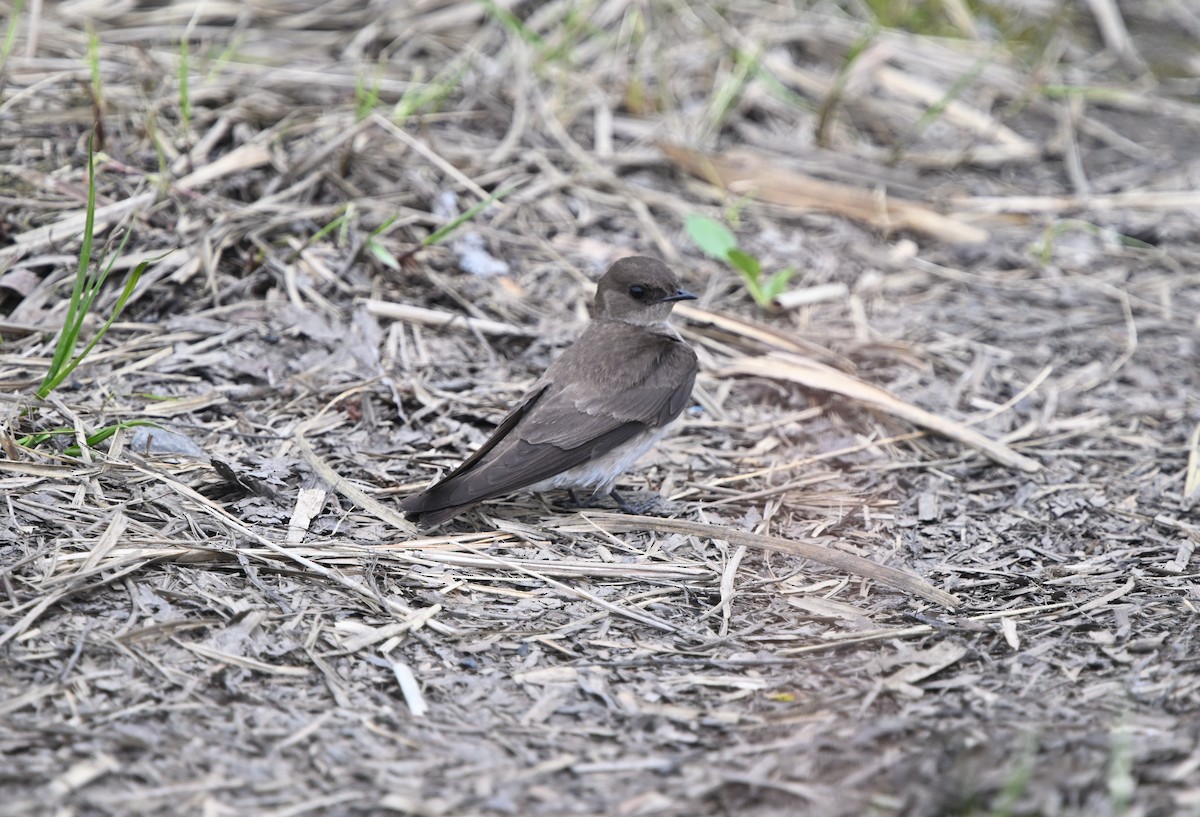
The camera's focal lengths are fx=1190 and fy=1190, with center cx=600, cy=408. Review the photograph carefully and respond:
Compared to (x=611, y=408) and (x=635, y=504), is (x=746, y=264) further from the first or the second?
(x=635, y=504)

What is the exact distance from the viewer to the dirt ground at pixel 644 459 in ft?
11.3

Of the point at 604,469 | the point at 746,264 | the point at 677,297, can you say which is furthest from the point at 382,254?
the point at 746,264

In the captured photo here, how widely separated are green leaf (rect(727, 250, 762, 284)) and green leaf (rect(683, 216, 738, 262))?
0.16 meters

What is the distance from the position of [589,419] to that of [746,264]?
1.78 meters

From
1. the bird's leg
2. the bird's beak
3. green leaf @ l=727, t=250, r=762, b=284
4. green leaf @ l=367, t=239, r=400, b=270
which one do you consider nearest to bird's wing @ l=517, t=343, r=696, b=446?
the bird's leg

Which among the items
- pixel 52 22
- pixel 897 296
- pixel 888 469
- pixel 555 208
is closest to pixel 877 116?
pixel 897 296

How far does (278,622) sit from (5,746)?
3.10ft

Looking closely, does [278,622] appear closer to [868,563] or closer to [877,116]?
[868,563]

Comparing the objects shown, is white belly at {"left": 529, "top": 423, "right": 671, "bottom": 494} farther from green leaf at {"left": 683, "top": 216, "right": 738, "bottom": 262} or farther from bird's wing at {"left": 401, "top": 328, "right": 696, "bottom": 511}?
green leaf at {"left": 683, "top": 216, "right": 738, "bottom": 262}

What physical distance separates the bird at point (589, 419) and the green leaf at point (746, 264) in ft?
2.32

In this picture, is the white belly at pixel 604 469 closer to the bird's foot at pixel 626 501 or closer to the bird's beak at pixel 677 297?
the bird's foot at pixel 626 501

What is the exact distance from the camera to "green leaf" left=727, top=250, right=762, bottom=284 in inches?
256

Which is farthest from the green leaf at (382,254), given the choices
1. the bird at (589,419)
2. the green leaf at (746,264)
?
the green leaf at (746,264)

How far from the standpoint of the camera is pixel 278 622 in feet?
13.1
